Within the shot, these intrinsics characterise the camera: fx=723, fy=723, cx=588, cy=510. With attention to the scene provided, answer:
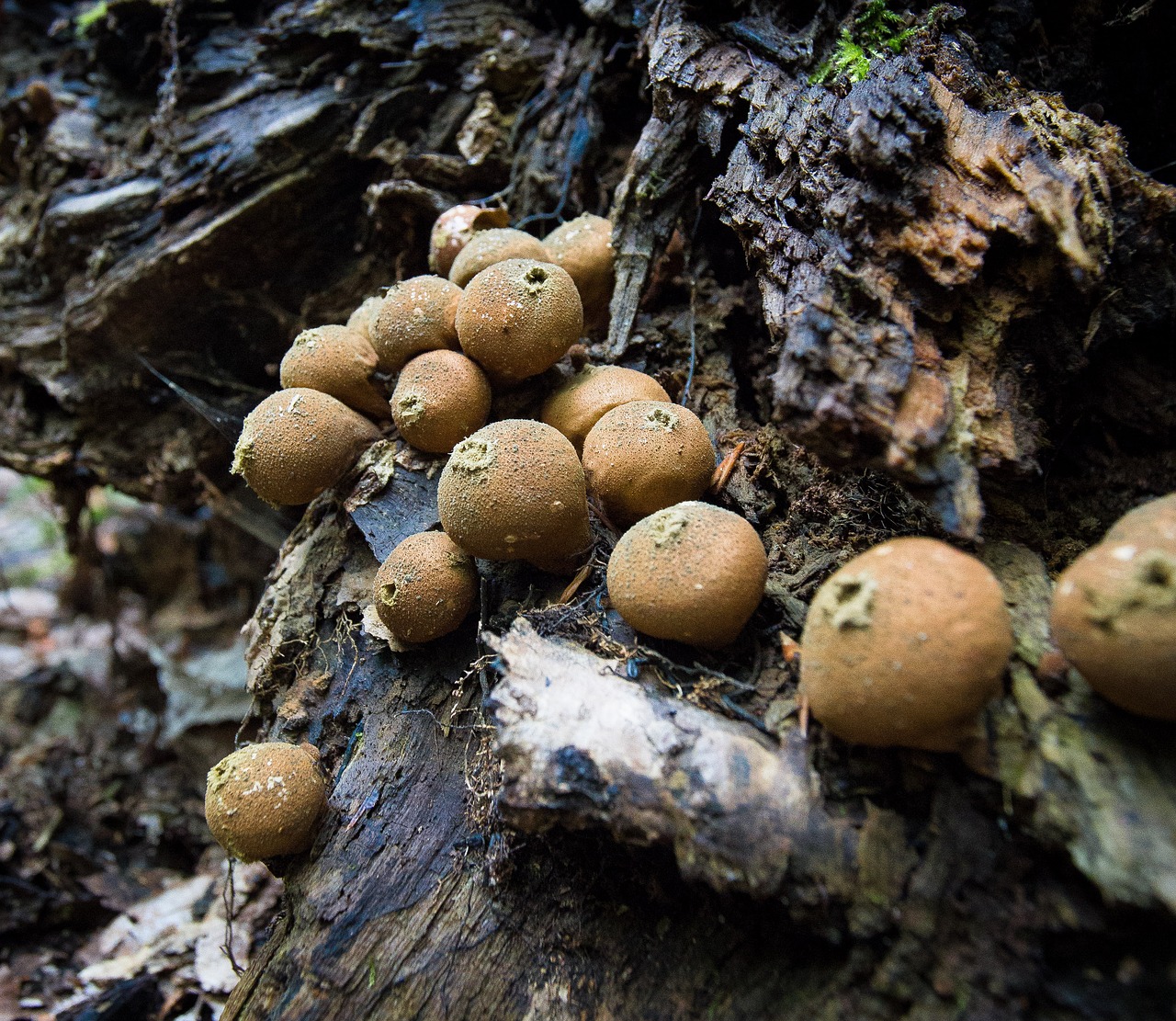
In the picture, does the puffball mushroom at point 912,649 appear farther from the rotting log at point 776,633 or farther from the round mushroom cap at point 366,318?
the round mushroom cap at point 366,318

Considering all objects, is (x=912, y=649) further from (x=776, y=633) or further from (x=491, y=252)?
(x=491, y=252)

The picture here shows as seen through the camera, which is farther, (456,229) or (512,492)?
(456,229)

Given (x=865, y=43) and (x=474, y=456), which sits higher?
(x=865, y=43)

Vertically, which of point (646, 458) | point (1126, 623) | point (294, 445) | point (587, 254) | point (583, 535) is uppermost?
point (1126, 623)

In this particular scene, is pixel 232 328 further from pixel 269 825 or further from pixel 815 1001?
pixel 815 1001

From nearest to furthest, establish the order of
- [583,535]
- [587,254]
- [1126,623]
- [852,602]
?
[1126,623]
[852,602]
[583,535]
[587,254]

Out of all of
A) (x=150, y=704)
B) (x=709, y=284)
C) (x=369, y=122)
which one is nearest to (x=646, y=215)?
(x=709, y=284)

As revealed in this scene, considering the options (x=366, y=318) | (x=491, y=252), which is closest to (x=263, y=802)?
(x=366, y=318)

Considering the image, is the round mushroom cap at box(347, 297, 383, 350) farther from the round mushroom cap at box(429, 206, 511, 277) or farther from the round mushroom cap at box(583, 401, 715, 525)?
the round mushroom cap at box(583, 401, 715, 525)
